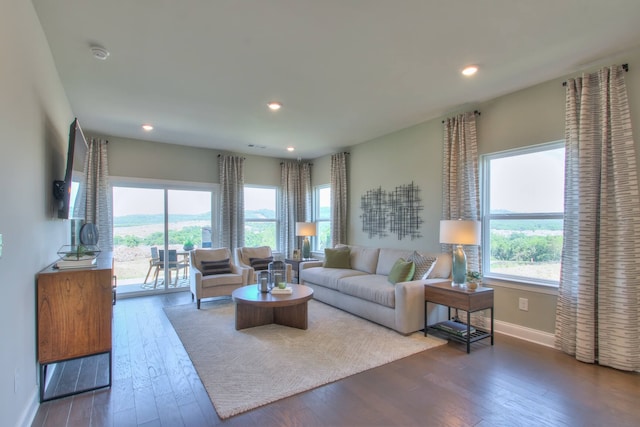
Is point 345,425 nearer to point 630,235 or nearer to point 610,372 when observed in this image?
point 610,372

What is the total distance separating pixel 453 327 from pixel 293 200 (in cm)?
441

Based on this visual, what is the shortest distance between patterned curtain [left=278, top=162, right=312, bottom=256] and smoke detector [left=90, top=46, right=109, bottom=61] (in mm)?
4505

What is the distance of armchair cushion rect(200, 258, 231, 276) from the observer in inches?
197

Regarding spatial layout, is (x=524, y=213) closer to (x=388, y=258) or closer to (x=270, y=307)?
(x=388, y=258)

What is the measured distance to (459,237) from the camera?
11.2 feet

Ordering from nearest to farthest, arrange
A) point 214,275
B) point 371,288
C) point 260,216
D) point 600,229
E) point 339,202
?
point 600,229
point 371,288
point 214,275
point 339,202
point 260,216

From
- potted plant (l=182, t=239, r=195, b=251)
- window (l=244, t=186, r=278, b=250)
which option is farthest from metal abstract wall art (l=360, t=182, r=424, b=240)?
potted plant (l=182, t=239, r=195, b=251)

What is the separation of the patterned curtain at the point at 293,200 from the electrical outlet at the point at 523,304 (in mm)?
4504

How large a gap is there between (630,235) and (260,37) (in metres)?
3.48

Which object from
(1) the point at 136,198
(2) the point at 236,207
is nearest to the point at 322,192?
(2) the point at 236,207

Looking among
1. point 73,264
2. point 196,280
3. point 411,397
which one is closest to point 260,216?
point 196,280

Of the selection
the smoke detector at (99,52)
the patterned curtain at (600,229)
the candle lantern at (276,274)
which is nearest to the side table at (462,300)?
the patterned curtain at (600,229)

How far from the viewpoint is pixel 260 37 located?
2494 millimetres

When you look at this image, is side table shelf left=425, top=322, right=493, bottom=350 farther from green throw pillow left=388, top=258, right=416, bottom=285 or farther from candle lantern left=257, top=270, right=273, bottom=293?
candle lantern left=257, top=270, right=273, bottom=293
